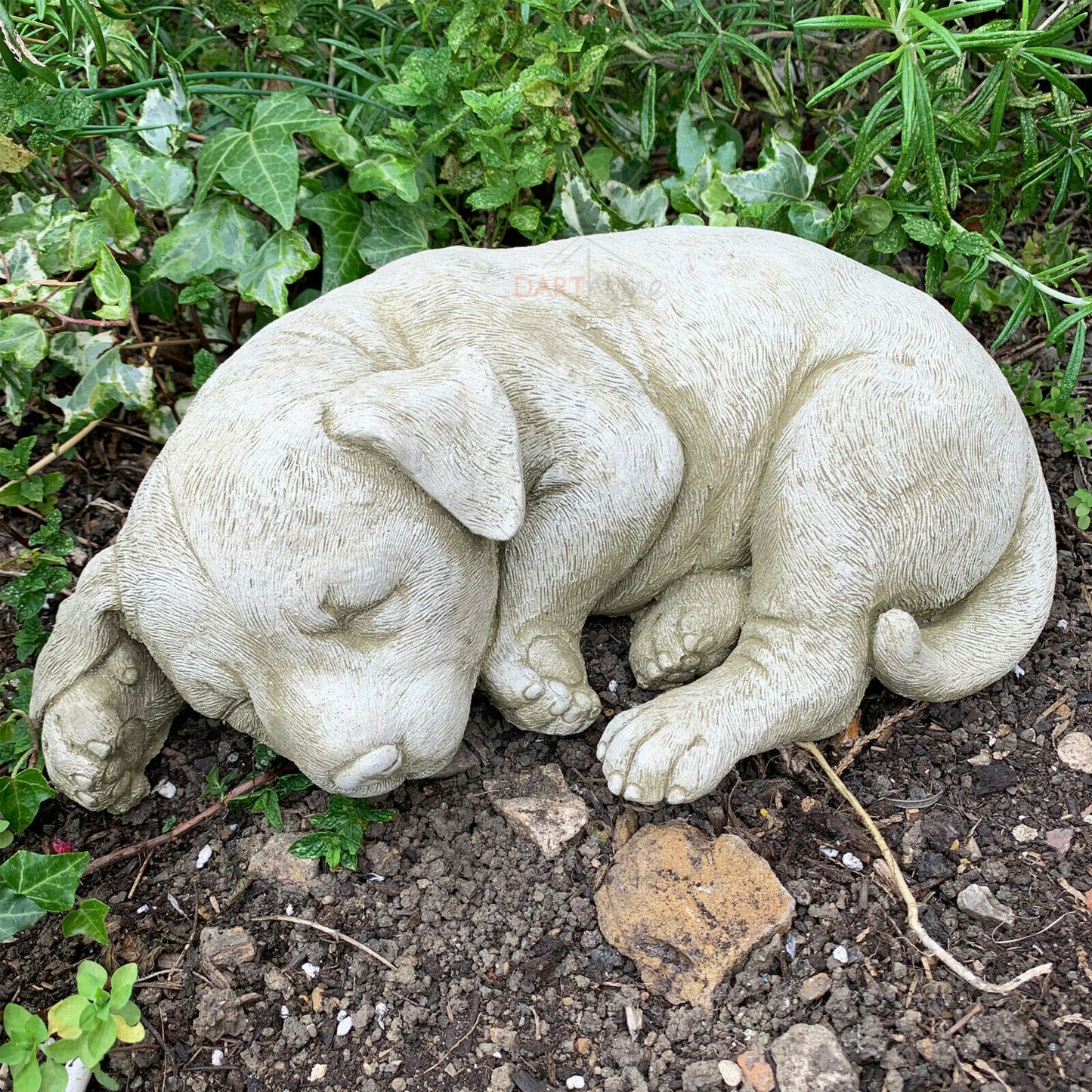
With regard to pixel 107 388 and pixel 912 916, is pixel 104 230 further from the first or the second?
→ pixel 912 916

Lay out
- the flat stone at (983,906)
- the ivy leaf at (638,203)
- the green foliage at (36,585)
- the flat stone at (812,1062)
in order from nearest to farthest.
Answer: the flat stone at (812,1062) → the flat stone at (983,906) → the green foliage at (36,585) → the ivy leaf at (638,203)

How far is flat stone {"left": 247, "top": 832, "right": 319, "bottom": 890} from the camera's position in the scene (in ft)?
6.68

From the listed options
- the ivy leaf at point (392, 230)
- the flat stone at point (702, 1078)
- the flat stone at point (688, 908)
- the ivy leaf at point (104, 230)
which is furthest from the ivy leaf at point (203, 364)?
the flat stone at point (702, 1078)

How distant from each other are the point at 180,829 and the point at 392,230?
4.87 feet

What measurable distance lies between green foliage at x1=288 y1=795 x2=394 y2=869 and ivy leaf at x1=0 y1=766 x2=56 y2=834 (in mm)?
474

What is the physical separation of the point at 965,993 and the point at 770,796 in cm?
49

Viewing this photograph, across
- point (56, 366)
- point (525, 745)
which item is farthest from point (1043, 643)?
point (56, 366)

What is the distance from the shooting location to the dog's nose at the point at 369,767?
5.65 ft

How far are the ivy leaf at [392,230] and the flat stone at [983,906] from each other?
1.88 metres

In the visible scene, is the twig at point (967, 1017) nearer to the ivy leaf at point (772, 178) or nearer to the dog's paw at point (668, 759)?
the dog's paw at point (668, 759)

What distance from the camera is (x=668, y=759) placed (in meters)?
1.97

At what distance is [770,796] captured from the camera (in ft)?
6.93

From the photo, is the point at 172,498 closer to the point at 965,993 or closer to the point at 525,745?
the point at 525,745

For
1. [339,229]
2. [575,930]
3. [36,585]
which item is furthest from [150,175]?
[575,930]
